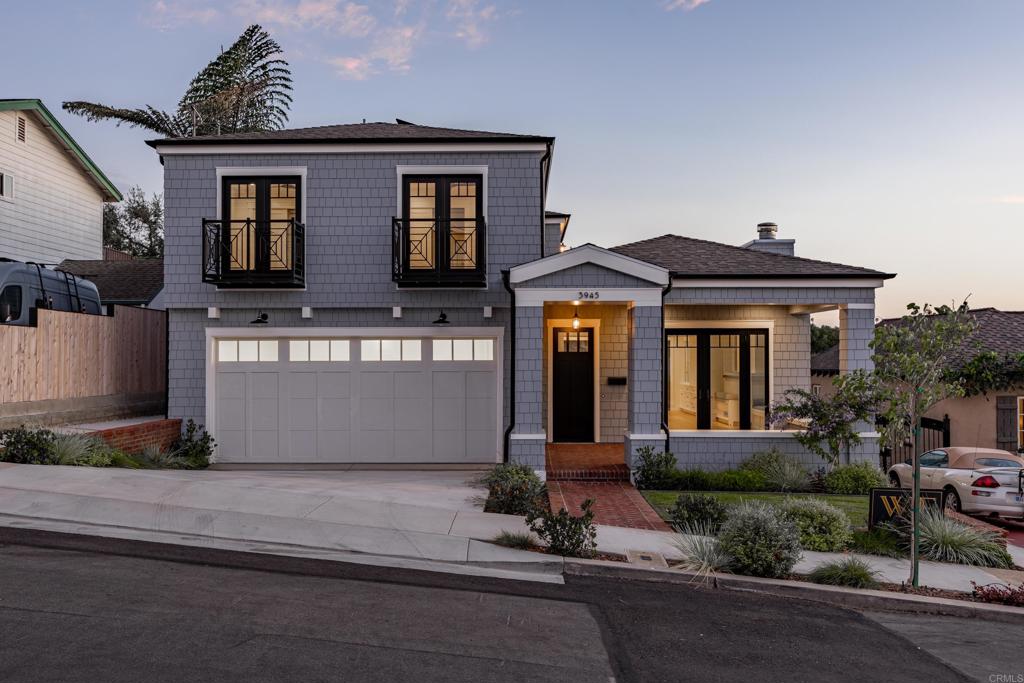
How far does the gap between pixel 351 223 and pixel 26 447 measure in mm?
6995

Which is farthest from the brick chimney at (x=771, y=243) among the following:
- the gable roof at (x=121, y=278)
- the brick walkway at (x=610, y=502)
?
the gable roof at (x=121, y=278)

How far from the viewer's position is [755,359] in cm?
1496

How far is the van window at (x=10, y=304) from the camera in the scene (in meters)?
13.4

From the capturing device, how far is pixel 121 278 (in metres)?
22.0

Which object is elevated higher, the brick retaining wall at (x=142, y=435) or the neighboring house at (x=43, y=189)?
the neighboring house at (x=43, y=189)

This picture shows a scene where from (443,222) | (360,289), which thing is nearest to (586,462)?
(443,222)

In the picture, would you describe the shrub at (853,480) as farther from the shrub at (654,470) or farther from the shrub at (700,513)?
the shrub at (700,513)

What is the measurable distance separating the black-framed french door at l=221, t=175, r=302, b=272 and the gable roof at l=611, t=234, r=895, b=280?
696cm

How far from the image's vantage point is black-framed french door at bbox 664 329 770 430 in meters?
14.8

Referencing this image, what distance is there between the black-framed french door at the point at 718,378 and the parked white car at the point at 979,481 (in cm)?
358

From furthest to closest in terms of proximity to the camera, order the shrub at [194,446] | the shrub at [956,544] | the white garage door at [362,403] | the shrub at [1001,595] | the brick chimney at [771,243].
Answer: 1. the brick chimney at [771,243]
2. the white garage door at [362,403]
3. the shrub at [194,446]
4. the shrub at [956,544]
5. the shrub at [1001,595]

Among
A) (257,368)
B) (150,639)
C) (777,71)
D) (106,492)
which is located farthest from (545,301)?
(777,71)

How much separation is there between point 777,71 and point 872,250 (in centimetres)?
4132

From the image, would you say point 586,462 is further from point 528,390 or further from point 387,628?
point 387,628
